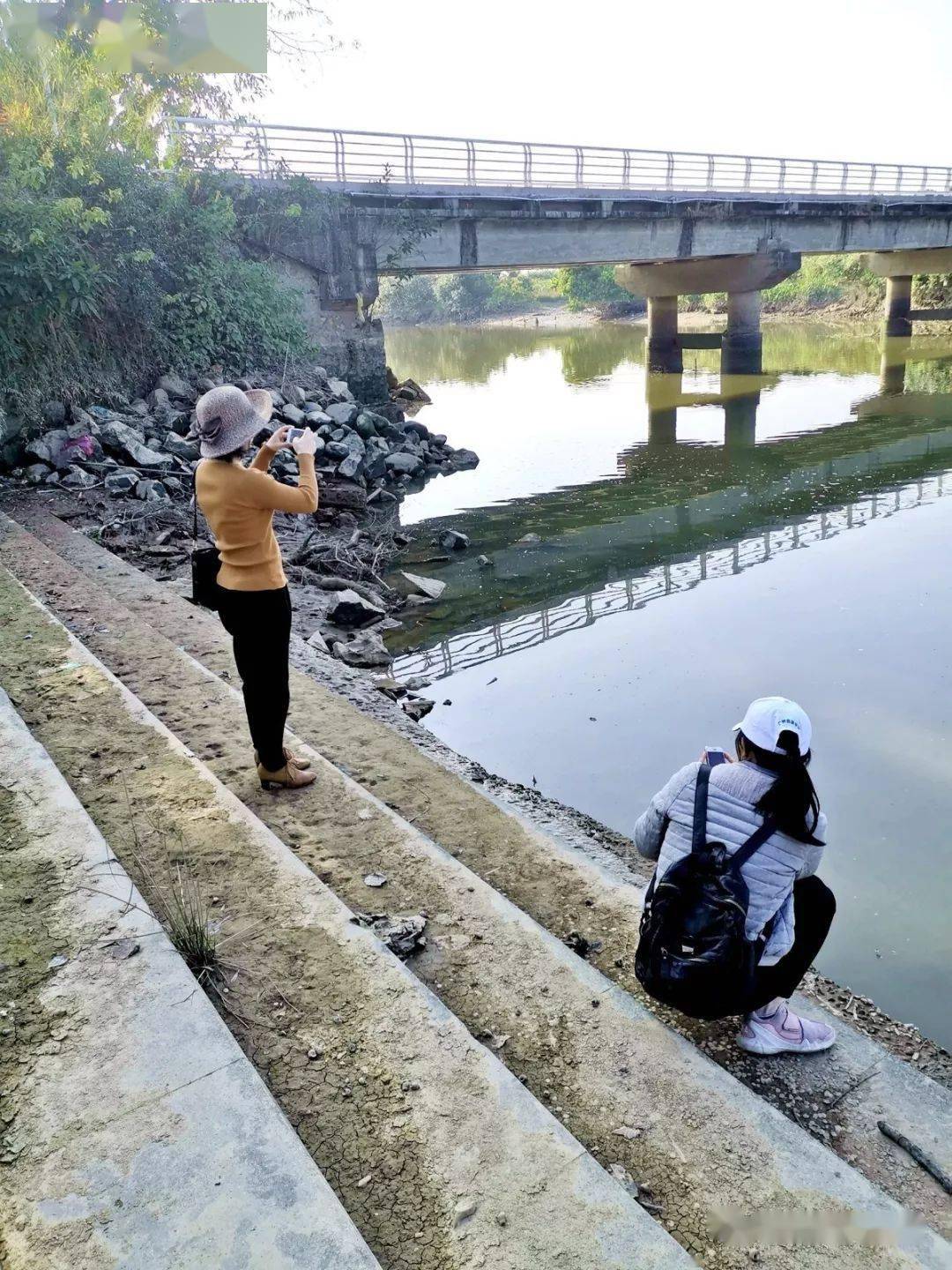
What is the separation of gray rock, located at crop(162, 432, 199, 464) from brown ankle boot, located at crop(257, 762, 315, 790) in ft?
28.9

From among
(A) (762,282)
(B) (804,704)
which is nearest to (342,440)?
(B) (804,704)

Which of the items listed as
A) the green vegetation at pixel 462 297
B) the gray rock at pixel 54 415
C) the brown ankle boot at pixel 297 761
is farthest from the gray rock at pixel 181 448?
the green vegetation at pixel 462 297

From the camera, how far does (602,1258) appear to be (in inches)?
72.2

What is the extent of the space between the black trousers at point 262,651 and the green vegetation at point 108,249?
32.4ft

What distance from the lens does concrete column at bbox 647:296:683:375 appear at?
26.9 meters

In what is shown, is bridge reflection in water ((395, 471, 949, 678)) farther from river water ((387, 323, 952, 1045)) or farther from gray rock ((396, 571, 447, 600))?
gray rock ((396, 571, 447, 600))

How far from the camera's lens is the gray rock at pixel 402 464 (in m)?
14.6

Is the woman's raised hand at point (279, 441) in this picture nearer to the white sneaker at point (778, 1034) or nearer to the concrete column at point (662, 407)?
the white sneaker at point (778, 1034)

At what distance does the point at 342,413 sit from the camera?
1529cm

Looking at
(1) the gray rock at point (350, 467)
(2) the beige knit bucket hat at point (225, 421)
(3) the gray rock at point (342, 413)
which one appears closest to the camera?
(2) the beige knit bucket hat at point (225, 421)

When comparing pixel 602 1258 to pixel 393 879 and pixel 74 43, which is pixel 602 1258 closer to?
pixel 393 879

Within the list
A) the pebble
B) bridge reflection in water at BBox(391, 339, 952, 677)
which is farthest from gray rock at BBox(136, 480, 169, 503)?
the pebble

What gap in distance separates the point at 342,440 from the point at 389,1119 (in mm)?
12969

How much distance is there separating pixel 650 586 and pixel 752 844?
23.5ft
